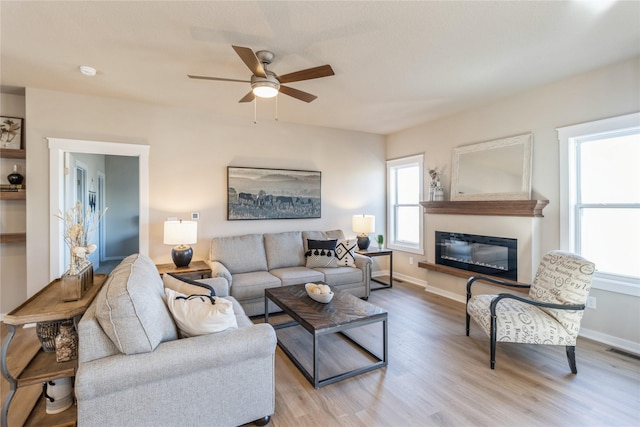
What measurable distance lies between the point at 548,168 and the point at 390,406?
3.08 metres

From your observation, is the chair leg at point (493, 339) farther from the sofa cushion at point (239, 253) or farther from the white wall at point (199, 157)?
the white wall at point (199, 157)

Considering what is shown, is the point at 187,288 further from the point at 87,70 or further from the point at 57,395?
the point at 87,70

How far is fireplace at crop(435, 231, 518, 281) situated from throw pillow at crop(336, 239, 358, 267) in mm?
1344

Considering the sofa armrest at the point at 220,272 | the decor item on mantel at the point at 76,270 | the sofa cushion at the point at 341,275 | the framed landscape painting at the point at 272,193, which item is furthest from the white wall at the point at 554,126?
the decor item on mantel at the point at 76,270

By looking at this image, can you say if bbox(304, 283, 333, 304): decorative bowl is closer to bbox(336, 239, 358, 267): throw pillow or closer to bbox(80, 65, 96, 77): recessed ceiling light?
bbox(336, 239, 358, 267): throw pillow

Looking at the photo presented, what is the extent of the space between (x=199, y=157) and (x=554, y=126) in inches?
173

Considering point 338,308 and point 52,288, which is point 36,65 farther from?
point 338,308

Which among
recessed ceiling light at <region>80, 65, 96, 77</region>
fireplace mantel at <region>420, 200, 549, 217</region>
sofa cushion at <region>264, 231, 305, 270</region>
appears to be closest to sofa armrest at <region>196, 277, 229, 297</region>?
sofa cushion at <region>264, 231, 305, 270</region>

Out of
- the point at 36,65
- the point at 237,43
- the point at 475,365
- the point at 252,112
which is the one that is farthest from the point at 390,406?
the point at 36,65

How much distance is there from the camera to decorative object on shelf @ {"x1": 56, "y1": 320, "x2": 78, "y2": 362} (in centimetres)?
181

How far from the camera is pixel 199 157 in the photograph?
428 centimetres

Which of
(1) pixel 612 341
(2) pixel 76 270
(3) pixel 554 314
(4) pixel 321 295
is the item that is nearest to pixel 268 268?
(4) pixel 321 295

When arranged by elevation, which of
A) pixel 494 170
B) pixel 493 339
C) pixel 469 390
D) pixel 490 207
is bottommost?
pixel 469 390

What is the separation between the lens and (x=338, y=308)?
2.65 meters
